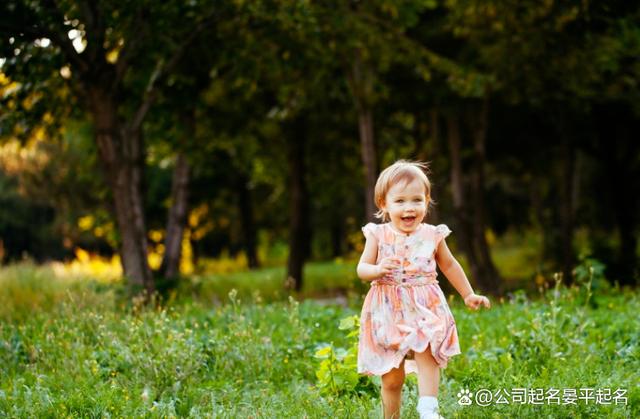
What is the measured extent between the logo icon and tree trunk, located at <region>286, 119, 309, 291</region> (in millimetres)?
11525

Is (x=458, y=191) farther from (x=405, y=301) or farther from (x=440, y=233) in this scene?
(x=405, y=301)

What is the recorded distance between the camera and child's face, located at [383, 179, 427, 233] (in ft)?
13.8

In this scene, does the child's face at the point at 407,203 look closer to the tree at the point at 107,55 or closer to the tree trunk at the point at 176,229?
the tree at the point at 107,55

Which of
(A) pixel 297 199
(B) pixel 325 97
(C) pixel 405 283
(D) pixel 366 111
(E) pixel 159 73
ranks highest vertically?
(B) pixel 325 97

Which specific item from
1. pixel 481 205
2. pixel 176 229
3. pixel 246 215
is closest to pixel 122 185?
pixel 176 229

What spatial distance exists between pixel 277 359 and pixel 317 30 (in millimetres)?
5640

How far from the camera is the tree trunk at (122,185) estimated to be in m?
9.93

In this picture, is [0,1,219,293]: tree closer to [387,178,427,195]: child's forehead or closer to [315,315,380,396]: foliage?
[315,315,380,396]: foliage

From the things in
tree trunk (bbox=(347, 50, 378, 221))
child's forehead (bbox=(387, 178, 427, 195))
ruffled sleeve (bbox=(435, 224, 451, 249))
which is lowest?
ruffled sleeve (bbox=(435, 224, 451, 249))

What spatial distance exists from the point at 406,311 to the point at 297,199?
1228 cm

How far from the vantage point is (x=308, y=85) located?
560 inches

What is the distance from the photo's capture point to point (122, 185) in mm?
10102

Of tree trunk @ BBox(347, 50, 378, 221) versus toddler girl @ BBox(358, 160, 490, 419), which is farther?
tree trunk @ BBox(347, 50, 378, 221)

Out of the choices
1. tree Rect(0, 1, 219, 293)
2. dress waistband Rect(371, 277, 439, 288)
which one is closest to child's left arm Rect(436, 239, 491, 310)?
dress waistband Rect(371, 277, 439, 288)
